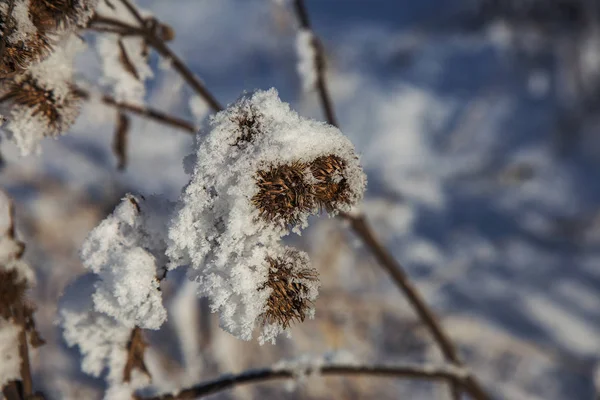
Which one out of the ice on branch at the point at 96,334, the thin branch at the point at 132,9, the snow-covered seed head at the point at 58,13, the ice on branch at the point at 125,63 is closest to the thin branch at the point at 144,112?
the ice on branch at the point at 125,63

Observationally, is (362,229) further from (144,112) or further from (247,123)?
(247,123)

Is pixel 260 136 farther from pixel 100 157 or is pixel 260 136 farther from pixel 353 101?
pixel 353 101

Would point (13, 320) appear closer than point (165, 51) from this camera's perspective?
Yes

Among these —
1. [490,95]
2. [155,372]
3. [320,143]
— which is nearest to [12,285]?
[320,143]

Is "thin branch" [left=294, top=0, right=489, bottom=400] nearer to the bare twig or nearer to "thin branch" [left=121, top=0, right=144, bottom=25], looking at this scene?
the bare twig

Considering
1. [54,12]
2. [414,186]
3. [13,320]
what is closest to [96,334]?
[13,320]
